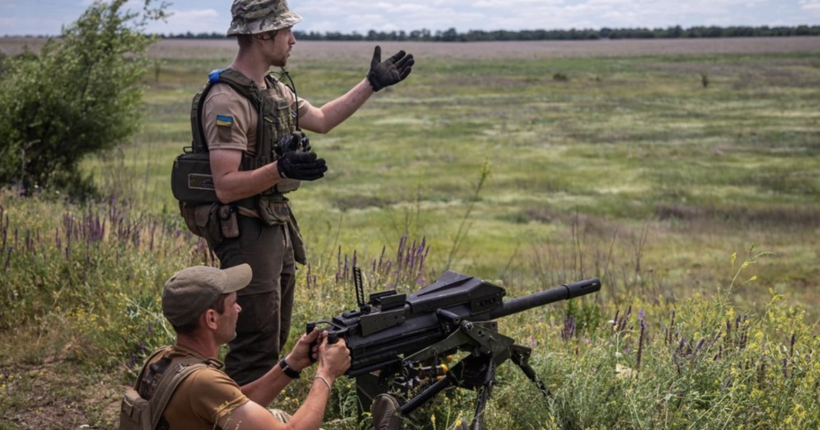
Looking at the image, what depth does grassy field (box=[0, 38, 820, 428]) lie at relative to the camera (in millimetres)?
4758

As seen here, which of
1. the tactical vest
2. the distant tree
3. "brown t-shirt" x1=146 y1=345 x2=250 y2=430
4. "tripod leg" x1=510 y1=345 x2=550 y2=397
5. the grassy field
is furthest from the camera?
the distant tree

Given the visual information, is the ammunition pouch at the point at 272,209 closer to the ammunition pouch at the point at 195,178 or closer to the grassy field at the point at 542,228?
the ammunition pouch at the point at 195,178

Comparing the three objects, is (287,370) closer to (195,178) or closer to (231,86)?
(195,178)

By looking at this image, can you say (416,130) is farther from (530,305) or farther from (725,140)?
(530,305)

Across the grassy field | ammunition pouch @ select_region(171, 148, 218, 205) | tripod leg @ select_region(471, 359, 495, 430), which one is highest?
ammunition pouch @ select_region(171, 148, 218, 205)

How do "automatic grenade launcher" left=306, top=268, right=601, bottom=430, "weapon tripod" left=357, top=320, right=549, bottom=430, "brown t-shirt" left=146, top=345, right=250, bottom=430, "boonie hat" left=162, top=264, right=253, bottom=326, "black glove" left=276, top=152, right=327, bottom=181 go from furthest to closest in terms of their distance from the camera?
"black glove" left=276, top=152, right=327, bottom=181
"weapon tripod" left=357, top=320, right=549, bottom=430
"automatic grenade launcher" left=306, top=268, right=601, bottom=430
"boonie hat" left=162, top=264, right=253, bottom=326
"brown t-shirt" left=146, top=345, right=250, bottom=430

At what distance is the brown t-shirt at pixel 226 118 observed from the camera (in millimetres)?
3922

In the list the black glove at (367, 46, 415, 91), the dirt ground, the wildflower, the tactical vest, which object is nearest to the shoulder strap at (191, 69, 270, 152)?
the tactical vest

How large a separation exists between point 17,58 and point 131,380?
1205 centimetres

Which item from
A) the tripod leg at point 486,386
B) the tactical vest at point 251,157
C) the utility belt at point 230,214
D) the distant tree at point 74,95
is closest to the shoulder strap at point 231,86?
the tactical vest at point 251,157

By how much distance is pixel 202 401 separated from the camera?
2939 mm

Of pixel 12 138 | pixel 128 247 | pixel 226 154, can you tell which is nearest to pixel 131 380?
pixel 128 247

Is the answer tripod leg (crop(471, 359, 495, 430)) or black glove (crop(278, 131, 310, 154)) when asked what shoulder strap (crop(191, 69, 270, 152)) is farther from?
tripod leg (crop(471, 359, 495, 430))

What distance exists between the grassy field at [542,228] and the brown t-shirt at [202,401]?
1621mm
